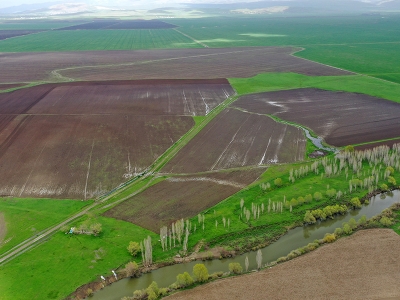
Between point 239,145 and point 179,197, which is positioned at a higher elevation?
point 239,145

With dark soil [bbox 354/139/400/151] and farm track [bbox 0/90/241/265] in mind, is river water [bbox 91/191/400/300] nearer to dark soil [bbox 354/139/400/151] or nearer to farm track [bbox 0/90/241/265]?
farm track [bbox 0/90/241/265]

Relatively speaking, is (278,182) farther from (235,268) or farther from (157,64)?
(157,64)

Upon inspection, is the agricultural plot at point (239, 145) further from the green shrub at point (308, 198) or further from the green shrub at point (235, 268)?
the green shrub at point (235, 268)

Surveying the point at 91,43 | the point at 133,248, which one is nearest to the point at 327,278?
the point at 133,248

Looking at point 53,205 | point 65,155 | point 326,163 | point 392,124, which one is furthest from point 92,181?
point 392,124

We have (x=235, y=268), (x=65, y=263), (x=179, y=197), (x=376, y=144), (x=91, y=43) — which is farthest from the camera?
(x=91, y=43)

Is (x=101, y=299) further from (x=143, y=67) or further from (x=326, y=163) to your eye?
(x=143, y=67)
